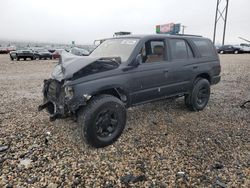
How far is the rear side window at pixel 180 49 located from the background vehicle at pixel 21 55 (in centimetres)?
2298

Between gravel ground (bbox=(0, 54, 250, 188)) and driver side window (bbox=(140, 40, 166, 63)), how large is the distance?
1336 mm

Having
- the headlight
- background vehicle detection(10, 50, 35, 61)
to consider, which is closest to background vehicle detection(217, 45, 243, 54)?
background vehicle detection(10, 50, 35, 61)

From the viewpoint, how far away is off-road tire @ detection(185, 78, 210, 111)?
5.22 m

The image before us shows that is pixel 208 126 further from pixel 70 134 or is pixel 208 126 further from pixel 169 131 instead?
pixel 70 134

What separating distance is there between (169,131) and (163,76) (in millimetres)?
1104

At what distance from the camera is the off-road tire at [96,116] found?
11.0ft

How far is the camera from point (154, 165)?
10.3 ft

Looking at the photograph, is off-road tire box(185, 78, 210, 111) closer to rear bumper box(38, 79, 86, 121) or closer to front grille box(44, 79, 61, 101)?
rear bumper box(38, 79, 86, 121)

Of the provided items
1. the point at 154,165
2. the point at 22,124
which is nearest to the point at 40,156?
the point at 22,124

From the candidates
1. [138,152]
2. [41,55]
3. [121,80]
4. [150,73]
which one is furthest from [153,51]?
[41,55]

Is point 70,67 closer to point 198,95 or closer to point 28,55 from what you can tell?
point 198,95

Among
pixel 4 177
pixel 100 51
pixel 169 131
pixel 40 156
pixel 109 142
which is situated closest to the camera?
pixel 4 177

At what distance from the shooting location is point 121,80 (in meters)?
3.77

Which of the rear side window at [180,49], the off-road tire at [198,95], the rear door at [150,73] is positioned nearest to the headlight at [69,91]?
the rear door at [150,73]
